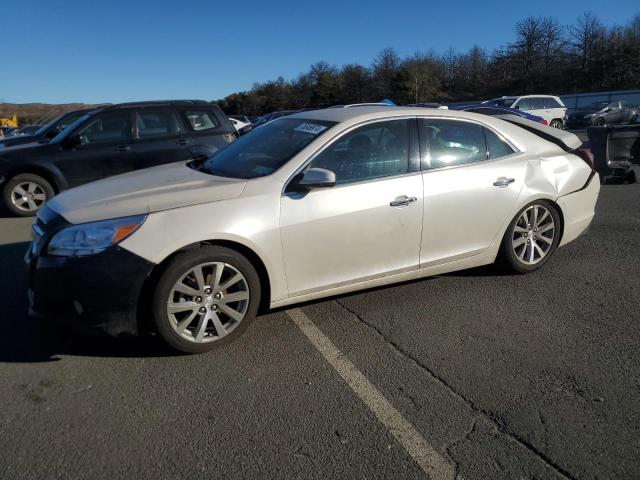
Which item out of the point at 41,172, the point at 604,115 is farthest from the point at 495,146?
the point at 604,115

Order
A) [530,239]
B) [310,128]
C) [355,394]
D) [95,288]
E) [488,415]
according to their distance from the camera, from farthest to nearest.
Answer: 1. [530,239]
2. [310,128]
3. [95,288]
4. [355,394]
5. [488,415]

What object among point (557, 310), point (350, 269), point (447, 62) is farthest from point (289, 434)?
point (447, 62)

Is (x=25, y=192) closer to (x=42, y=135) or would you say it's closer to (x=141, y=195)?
(x=42, y=135)

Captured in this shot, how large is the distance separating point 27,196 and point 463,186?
6.86m

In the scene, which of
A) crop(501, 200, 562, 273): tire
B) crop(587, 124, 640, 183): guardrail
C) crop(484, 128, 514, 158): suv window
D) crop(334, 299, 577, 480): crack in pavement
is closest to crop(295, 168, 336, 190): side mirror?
crop(334, 299, 577, 480): crack in pavement

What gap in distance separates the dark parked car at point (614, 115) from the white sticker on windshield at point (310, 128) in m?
27.5

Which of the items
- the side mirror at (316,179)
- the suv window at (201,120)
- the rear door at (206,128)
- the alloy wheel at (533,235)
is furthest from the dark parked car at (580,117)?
the side mirror at (316,179)

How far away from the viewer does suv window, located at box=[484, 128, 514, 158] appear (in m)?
4.33

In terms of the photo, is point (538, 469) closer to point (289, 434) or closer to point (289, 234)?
point (289, 434)

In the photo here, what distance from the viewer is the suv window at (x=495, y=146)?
14.2ft

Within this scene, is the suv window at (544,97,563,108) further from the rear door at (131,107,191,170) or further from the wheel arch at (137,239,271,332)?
the wheel arch at (137,239,271,332)

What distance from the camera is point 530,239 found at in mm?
4531

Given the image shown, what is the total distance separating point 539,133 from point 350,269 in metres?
2.69

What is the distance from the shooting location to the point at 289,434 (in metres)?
2.51
